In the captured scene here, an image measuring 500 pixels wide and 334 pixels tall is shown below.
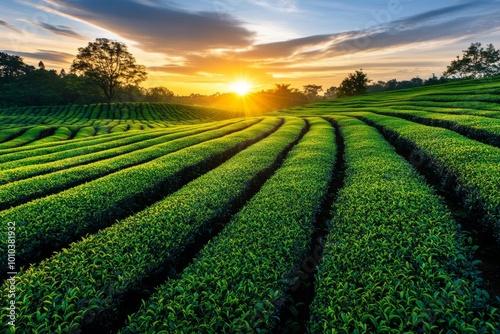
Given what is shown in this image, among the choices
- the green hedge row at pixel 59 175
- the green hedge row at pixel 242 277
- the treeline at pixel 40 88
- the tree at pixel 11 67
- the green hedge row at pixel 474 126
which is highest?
the tree at pixel 11 67

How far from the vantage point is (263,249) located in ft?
22.1

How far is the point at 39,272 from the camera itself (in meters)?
6.04

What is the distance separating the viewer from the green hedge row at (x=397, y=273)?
4324 millimetres

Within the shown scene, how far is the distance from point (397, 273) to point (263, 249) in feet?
9.99

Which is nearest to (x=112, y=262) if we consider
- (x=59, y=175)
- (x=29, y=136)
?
(x=59, y=175)

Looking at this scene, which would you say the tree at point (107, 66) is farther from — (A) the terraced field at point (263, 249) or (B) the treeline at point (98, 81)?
(A) the terraced field at point (263, 249)

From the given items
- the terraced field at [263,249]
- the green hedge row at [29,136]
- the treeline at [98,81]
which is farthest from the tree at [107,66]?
the terraced field at [263,249]

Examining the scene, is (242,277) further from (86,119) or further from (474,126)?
(86,119)

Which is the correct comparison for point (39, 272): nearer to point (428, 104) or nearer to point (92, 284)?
point (92, 284)

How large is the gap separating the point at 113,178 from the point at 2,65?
462 ft

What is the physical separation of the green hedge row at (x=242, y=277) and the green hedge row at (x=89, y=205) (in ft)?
16.6

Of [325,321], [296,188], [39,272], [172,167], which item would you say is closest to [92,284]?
[39,272]

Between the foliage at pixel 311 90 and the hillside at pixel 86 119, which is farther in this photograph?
the foliage at pixel 311 90

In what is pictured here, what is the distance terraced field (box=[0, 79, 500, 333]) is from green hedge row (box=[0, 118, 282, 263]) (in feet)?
0.16
